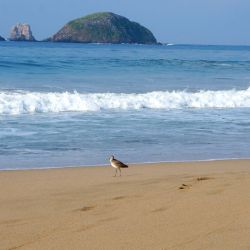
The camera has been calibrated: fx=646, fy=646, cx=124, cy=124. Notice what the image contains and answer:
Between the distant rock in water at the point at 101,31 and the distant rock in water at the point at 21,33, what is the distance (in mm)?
5272

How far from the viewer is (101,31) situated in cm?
15462

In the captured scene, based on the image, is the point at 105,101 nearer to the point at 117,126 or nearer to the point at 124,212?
the point at 117,126

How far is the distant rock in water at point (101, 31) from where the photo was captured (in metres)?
152

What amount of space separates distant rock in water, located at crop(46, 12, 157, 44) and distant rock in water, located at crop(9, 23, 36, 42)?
17.3 ft

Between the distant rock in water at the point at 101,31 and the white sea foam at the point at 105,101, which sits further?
the distant rock in water at the point at 101,31

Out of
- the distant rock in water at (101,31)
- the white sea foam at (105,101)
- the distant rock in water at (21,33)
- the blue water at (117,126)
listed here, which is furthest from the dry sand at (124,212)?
the distant rock in water at (21,33)

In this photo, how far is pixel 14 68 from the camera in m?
36.8

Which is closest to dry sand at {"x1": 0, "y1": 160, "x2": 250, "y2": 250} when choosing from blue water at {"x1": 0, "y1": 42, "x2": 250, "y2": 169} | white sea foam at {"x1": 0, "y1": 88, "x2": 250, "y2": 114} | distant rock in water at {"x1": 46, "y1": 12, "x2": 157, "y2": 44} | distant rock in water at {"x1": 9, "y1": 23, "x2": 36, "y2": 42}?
blue water at {"x1": 0, "y1": 42, "x2": 250, "y2": 169}

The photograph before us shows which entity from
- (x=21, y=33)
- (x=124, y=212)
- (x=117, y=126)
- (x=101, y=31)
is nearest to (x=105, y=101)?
(x=117, y=126)

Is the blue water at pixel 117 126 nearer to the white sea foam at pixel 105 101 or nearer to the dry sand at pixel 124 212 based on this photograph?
the white sea foam at pixel 105 101

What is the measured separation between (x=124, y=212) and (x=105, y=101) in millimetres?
14919

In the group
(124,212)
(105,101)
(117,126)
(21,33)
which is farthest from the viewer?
(21,33)

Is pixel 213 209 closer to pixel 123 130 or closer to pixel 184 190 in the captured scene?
pixel 184 190

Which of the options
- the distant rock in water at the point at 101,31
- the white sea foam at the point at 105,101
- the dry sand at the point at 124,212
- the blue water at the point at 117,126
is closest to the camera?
the dry sand at the point at 124,212
